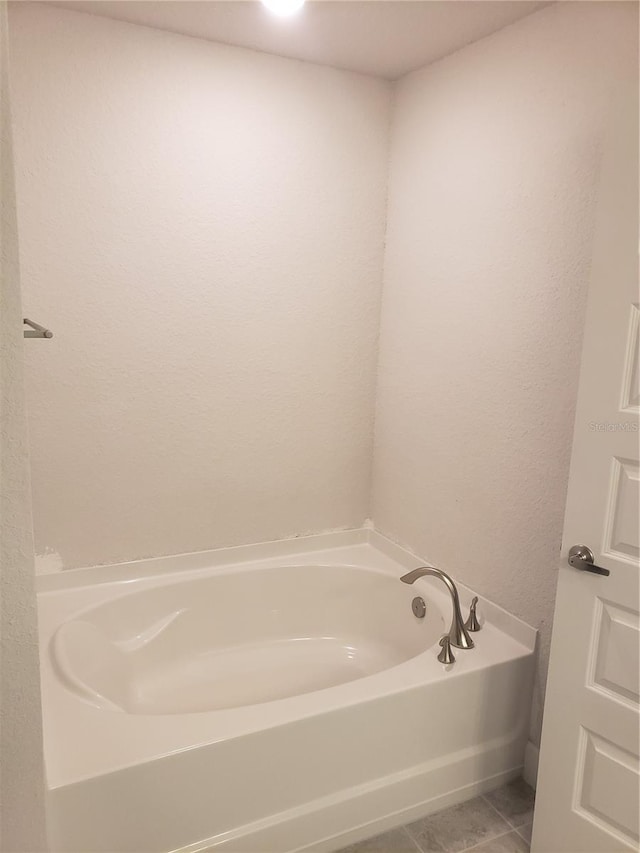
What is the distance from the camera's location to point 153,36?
220cm

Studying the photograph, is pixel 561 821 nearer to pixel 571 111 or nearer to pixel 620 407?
pixel 620 407

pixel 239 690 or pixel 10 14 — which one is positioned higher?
pixel 10 14

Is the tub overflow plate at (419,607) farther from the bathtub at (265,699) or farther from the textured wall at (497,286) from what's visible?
the textured wall at (497,286)

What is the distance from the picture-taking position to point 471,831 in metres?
1.91

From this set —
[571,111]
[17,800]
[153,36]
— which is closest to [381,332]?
[571,111]

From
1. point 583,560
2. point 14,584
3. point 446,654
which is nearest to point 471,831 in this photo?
point 446,654

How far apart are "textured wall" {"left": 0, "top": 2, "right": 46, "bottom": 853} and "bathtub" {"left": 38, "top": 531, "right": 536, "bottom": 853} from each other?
36 centimetres

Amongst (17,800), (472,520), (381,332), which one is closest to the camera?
(17,800)

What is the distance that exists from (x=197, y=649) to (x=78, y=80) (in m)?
2.13

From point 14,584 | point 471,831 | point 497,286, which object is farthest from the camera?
point 497,286

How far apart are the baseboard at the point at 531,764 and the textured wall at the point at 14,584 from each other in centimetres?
157

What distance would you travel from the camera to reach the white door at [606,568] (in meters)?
1.46

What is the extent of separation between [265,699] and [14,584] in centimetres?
151

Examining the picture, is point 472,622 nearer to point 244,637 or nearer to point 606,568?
point 606,568
